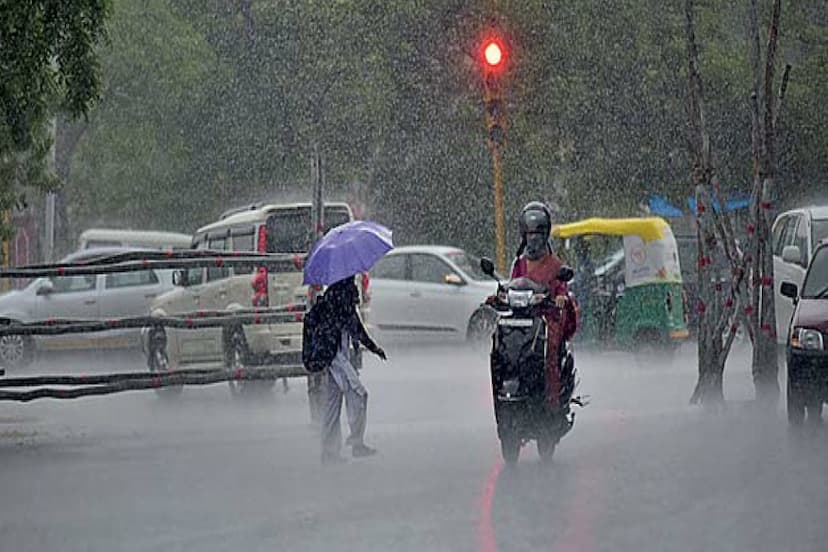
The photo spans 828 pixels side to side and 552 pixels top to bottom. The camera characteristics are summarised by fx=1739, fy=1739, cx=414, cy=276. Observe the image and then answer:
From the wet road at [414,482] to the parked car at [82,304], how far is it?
281 inches

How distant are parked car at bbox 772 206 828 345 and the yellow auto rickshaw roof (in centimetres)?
180

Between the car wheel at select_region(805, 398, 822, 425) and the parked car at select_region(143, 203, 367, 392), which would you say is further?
the parked car at select_region(143, 203, 367, 392)

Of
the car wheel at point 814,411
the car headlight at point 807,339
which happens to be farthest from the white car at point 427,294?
the car headlight at point 807,339

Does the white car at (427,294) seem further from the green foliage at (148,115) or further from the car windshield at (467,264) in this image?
the green foliage at (148,115)

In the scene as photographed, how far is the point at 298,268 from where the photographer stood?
16844 millimetres

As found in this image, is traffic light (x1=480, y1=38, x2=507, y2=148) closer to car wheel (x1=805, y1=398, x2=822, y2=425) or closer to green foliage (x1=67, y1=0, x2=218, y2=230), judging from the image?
car wheel (x1=805, y1=398, x2=822, y2=425)

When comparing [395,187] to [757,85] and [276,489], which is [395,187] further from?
[276,489]

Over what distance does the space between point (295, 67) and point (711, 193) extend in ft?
73.2

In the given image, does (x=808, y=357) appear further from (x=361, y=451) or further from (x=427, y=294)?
(x=427, y=294)

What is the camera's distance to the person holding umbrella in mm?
13219

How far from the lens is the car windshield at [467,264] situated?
27.3 metres

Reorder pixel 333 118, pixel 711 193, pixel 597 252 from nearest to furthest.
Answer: pixel 711 193 < pixel 597 252 < pixel 333 118

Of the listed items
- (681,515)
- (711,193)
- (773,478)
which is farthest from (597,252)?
(681,515)

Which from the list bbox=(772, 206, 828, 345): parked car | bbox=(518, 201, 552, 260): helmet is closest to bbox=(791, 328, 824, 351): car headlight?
bbox=(518, 201, 552, 260): helmet
